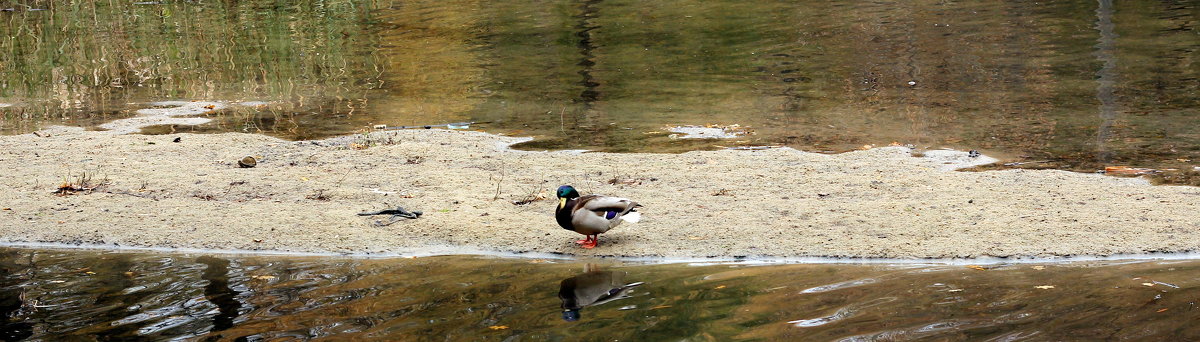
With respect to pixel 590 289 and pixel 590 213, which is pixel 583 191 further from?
pixel 590 289

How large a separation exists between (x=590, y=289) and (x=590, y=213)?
2.32ft

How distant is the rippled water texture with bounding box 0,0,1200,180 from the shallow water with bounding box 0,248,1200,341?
354cm

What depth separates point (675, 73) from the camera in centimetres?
1399

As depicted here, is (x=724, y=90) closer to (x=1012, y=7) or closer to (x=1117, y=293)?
(x=1117, y=293)

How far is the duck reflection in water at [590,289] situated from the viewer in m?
5.06

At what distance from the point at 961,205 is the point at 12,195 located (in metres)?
6.13

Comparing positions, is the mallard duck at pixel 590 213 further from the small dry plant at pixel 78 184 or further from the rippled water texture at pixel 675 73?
the small dry plant at pixel 78 184

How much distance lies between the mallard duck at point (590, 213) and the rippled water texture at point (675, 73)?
335cm

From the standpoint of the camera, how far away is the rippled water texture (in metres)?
9.99

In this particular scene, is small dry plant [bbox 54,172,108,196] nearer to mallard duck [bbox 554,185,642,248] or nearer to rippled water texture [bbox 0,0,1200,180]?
rippled water texture [bbox 0,0,1200,180]

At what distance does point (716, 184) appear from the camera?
7.68m

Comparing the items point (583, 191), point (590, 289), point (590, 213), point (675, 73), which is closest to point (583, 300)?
point (590, 289)

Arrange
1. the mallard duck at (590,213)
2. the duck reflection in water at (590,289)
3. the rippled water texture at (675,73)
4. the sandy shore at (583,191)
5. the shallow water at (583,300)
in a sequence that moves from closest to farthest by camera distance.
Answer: the shallow water at (583,300), the duck reflection in water at (590,289), the mallard duck at (590,213), the sandy shore at (583,191), the rippled water texture at (675,73)

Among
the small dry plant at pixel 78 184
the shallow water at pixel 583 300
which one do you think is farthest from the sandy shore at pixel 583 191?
the shallow water at pixel 583 300
